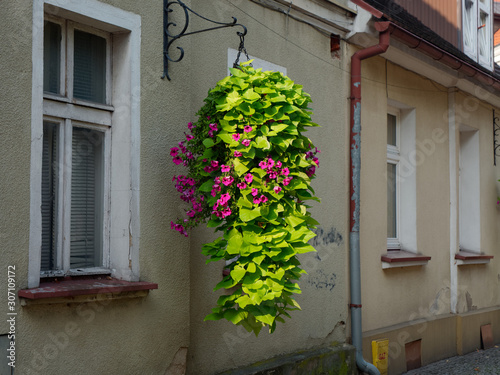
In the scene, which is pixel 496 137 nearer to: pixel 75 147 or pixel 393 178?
pixel 393 178

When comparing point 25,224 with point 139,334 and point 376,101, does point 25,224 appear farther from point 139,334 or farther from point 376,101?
point 376,101

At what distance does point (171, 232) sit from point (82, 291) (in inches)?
35.9

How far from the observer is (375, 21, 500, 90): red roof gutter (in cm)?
671

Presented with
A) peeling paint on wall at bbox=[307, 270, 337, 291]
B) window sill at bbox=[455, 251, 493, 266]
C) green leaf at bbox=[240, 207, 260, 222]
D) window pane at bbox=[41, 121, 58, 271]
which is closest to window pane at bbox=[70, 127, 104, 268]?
window pane at bbox=[41, 121, 58, 271]

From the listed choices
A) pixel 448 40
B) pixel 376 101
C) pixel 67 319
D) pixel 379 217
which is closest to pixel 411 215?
pixel 379 217

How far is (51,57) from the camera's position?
3.93m

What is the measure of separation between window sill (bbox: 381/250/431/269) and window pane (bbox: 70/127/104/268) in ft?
13.4

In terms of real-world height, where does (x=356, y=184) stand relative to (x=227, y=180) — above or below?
above

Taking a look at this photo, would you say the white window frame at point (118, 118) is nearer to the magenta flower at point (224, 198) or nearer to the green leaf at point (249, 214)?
the magenta flower at point (224, 198)

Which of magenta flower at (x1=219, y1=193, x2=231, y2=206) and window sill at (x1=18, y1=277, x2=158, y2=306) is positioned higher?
magenta flower at (x1=219, y1=193, x2=231, y2=206)

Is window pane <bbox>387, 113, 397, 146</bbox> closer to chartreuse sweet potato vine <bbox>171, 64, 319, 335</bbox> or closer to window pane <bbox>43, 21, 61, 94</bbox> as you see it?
chartreuse sweet potato vine <bbox>171, 64, 319, 335</bbox>

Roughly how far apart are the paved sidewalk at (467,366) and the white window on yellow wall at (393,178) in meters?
1.59

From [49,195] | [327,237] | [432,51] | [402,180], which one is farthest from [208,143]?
[402,180]

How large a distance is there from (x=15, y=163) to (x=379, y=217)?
4.90m
